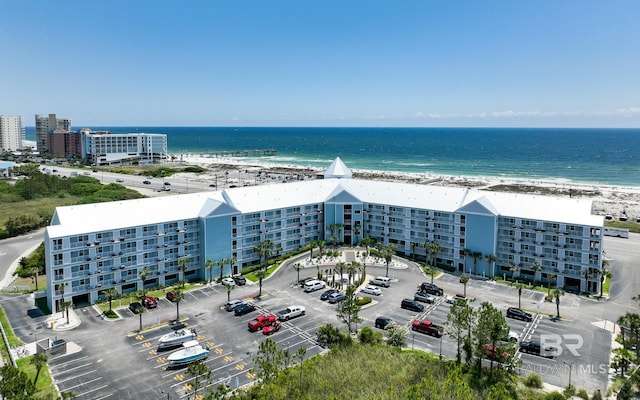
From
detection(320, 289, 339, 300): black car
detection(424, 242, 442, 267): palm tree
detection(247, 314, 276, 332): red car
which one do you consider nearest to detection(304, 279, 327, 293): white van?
detection(320, 289, 339, 300): black car

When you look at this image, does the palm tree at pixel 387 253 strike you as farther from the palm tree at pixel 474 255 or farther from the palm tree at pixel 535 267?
the palm tree at pixel 535 267

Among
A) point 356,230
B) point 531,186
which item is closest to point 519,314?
point 356,230

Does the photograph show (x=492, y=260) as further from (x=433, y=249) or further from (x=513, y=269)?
(x=433, y=249)

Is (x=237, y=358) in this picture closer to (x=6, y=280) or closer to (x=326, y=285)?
(x=326, y=285)

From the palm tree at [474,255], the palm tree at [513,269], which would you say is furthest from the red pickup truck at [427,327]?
the palm tree at [474,255]

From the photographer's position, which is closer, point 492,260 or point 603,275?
point 603,275

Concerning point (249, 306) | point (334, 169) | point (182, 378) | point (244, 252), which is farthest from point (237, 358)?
point (334, 169)

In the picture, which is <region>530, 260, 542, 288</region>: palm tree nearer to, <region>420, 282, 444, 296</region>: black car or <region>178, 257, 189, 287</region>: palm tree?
<region>420, 282, 444, 296</region>: black car
